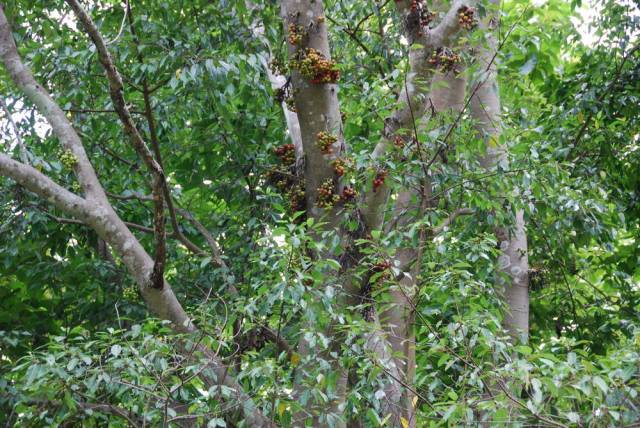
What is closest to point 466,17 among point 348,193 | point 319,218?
point 348,193

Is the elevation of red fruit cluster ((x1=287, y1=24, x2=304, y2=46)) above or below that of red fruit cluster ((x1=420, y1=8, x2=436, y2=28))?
below

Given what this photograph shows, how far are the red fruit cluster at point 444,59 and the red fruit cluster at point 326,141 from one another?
0.60 meters

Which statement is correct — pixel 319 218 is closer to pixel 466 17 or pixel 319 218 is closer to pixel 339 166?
pixel 339 166

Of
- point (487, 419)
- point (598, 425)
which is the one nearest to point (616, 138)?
point (487, 419)

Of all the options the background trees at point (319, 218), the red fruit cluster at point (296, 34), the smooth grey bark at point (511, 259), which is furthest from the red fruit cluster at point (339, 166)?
the smooth grey bark at point (511, 259)

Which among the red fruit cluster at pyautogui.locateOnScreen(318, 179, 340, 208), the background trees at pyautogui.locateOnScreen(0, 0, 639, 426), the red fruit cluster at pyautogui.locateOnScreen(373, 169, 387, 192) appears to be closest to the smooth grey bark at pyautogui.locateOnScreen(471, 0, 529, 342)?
the background trees at pyautogui.locateOnScreen(0, 0, 639, 426)

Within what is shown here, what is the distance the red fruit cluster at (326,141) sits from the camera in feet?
12.9

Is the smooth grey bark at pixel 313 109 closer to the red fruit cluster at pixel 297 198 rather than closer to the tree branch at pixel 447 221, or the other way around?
the red fruit cluster at pixel 297 198

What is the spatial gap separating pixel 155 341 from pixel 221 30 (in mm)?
2228

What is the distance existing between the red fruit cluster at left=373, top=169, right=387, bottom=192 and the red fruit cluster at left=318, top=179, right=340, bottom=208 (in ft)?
0.62

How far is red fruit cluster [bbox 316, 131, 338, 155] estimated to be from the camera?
394 cm

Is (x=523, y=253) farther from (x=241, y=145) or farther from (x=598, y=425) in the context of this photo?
(x=598, y=425)

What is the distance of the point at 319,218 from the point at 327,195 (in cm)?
12

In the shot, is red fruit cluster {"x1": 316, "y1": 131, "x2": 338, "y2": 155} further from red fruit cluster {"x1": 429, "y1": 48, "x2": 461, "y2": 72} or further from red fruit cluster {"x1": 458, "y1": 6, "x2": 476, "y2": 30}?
red fruit cluster {"x1": 458, "y1": 6, "x2": 476, "y2": 30}
